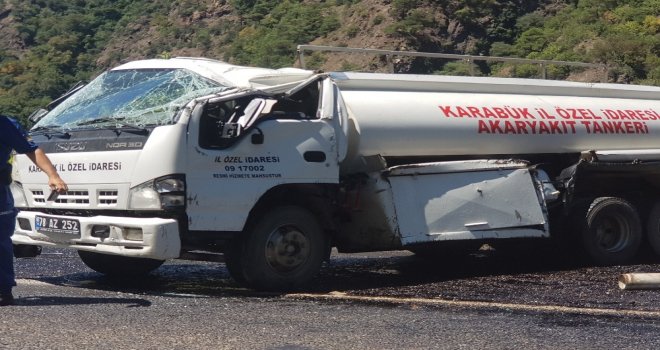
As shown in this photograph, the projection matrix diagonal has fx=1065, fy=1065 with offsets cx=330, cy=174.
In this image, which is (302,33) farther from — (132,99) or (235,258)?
(235,258)

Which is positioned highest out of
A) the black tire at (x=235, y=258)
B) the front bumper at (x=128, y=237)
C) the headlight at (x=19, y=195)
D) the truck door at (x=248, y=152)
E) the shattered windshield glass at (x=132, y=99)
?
the shattered windshield glass at (x=132, y=99)

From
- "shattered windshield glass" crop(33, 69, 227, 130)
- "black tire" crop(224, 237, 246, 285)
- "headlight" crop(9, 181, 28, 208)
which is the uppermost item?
"shattered windshield glass" crop(33, 69, 227, 130)

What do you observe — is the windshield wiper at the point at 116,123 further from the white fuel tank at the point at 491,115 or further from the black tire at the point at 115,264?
the white fuel tank at the point at 491,115

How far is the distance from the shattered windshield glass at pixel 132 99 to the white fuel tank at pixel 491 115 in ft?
4.45

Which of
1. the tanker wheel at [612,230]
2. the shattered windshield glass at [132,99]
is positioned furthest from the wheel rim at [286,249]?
the tanker wheel at [612,230]

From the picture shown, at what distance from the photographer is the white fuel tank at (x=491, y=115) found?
9.73 metres

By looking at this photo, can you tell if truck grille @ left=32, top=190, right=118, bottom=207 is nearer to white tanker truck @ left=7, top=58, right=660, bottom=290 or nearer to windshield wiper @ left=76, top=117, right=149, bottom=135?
white tanker truck @ left=7, top=58, right=660, bottom=290

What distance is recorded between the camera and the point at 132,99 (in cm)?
916

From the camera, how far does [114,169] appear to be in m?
8.49

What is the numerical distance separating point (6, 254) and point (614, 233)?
6.79 metres

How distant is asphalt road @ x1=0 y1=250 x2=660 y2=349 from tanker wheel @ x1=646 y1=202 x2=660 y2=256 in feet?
2.83

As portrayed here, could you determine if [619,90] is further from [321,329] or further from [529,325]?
[321,329]

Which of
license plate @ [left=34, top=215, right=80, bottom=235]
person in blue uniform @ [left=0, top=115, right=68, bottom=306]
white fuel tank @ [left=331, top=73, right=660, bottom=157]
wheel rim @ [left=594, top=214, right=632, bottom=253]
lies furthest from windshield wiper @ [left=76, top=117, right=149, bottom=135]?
wheel rim @ [left=594, top=214, right=632, bottom=253]

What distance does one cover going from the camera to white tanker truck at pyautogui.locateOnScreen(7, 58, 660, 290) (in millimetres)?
8430
